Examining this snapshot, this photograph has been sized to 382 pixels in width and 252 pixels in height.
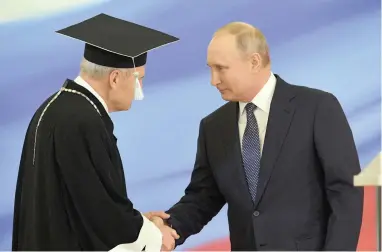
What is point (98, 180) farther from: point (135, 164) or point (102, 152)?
point (135, 164)

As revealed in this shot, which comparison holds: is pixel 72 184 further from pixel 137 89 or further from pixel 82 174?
pixel 137 89

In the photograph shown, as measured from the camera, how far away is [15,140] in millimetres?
4742

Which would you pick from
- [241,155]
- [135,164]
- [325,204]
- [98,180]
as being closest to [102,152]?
[98,180]

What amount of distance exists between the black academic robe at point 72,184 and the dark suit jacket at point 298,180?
43cm

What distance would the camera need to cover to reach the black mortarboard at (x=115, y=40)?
319 cm

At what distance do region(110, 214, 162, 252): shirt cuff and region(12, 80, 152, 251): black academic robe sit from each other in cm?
2

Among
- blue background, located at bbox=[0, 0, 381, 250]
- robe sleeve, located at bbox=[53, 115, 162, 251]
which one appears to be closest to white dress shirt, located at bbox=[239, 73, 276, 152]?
robe sleeve, located at bbox=[53, 115, 162, 251]

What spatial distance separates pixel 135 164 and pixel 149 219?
1.33 metres

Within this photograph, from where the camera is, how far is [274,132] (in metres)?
3.12

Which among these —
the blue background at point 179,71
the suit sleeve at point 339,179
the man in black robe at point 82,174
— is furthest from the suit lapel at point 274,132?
the blue background at point 179,71

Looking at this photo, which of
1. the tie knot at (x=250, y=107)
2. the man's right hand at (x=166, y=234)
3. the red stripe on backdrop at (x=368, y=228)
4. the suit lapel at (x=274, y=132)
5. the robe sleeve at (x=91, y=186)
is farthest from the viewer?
the red stripe on backdrop at (x=368, y=228)

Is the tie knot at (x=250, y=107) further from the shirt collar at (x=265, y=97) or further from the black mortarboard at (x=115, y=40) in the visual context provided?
the black mortarboard at (x=115, y=40)

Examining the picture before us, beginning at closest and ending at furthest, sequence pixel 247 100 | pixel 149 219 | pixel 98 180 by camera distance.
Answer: pixel 98 180 < pixel 247 100 < pixel 149 219

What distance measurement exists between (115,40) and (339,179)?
1.00 metres
